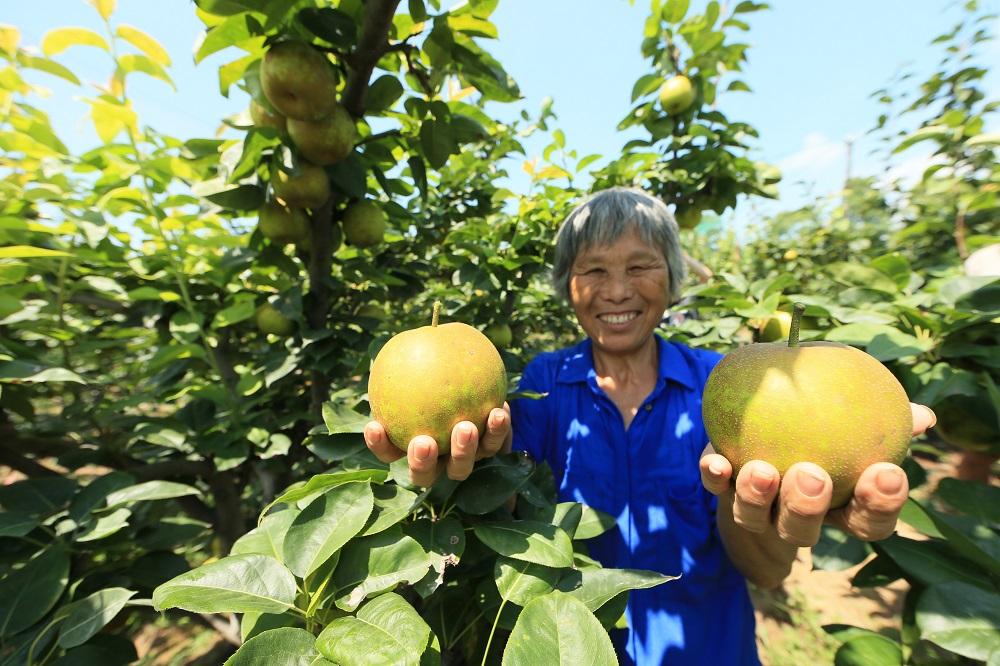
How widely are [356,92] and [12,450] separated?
5.84 ft

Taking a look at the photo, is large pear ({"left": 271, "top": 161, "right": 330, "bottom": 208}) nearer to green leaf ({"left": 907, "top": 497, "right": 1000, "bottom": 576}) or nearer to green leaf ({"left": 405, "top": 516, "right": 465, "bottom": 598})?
green leaf ({"left": 405, "top": 516, "right": 465, "bottom": 598})

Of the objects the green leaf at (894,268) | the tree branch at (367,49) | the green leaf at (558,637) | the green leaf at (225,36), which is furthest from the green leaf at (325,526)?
the green leaf at (894,268)

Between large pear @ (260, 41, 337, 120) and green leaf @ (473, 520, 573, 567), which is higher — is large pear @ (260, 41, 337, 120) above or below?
above

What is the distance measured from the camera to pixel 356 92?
151cm

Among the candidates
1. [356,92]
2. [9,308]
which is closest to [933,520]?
[356,92]

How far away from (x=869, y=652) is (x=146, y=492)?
1.94m

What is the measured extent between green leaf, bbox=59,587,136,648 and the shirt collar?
4.40 ft

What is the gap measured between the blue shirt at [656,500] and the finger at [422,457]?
0.59m

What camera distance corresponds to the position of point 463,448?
92 cm

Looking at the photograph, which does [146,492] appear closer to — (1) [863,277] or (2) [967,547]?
(2) [967,547]

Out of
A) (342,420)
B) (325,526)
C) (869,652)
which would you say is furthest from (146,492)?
(869,652)

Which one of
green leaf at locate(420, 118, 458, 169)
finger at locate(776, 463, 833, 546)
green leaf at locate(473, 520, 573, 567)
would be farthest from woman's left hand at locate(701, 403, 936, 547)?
green leaf at locate(420, 118, 458, 169)

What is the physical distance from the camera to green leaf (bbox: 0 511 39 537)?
1133 mm

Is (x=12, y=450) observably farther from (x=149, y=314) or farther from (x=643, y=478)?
(x=643, y=478)
